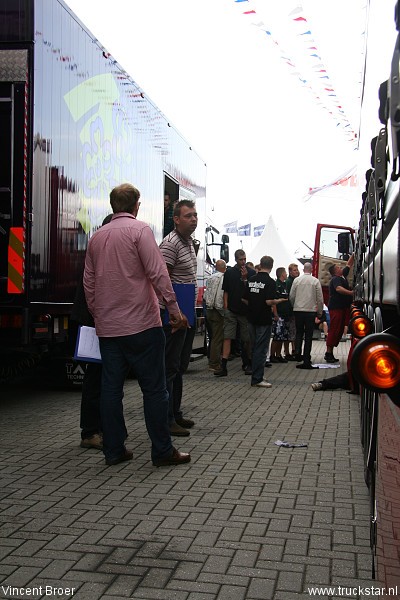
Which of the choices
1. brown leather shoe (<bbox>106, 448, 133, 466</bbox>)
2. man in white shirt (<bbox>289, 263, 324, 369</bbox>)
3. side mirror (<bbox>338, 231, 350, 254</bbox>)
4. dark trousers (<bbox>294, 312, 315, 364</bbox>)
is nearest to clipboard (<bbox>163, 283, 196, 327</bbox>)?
brown leather shoe (<bbox>106, 448, 133, 466</bbox>)

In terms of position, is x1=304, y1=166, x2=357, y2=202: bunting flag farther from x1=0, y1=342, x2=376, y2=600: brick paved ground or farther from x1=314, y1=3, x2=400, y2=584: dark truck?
x1=314, y1=3, x2=400, y2=584: dark truck

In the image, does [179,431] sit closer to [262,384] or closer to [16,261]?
[16,261]

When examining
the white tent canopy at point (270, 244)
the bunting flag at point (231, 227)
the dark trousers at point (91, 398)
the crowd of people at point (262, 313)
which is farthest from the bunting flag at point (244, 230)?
the dark trousers at point (91, 398)

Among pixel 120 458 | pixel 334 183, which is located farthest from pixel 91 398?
pixel 334 183

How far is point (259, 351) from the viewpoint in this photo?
11602 mm

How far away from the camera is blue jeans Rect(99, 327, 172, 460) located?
605 cm

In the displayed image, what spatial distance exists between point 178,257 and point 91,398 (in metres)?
1.49

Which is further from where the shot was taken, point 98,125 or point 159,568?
point 98,125

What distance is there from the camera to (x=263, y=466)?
20.4 ft

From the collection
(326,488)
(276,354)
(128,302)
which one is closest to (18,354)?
(128,302)

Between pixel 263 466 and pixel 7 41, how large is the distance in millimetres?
4929

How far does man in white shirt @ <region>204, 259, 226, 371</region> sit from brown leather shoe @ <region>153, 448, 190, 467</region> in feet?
24.4

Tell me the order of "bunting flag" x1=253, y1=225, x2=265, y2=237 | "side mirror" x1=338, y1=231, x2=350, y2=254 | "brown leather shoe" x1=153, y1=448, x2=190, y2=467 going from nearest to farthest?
1. "brown leather shoe" x1=153, y1=448, x2=190, y2=467
2. "side mirror" x1=338, y1=231, x2=350, y2=254
3. "bunting flag" x1=253, y1=225, x2=265, y2=237

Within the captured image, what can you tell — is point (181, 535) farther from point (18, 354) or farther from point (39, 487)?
point (18, 354)
